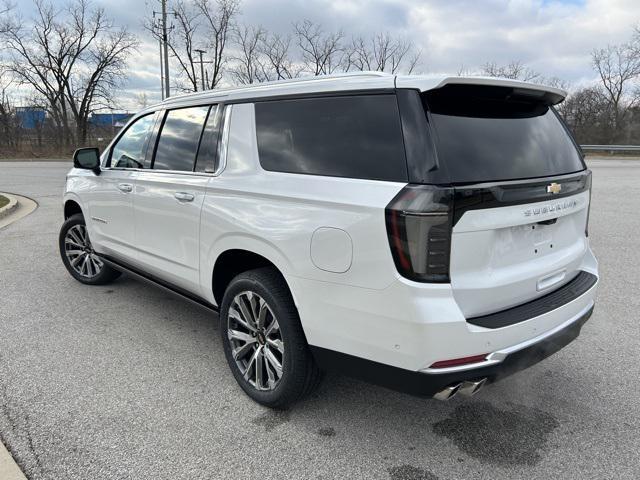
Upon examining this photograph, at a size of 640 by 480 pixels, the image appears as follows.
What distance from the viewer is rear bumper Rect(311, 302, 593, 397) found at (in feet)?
6.93

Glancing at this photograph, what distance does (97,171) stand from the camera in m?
4.45

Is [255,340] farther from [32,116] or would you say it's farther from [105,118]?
[32,116]

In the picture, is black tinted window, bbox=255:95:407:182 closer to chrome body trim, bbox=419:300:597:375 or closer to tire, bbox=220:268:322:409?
tire, bbox=220:268:322:409

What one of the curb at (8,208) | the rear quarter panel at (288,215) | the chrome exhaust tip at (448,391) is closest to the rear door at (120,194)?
the rear quarter panel at (288,215)

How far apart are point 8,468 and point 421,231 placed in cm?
227

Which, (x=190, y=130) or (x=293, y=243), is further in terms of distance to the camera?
(x=190, y=130)

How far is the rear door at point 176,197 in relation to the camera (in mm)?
3203

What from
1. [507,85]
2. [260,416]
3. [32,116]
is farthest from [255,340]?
[32,116]

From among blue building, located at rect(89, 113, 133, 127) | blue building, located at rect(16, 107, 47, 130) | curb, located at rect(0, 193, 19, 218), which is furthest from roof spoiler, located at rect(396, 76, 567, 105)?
blue building, located at rect(16, 107, 47, 130)

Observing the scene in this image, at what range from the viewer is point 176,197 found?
3.32m

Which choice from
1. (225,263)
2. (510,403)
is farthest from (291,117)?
(510,403)

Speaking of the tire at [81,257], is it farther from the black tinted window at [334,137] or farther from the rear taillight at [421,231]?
the rear taillight at [421,231]

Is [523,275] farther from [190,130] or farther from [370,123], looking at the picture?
[190,130]

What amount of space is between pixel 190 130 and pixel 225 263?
3.45ft
